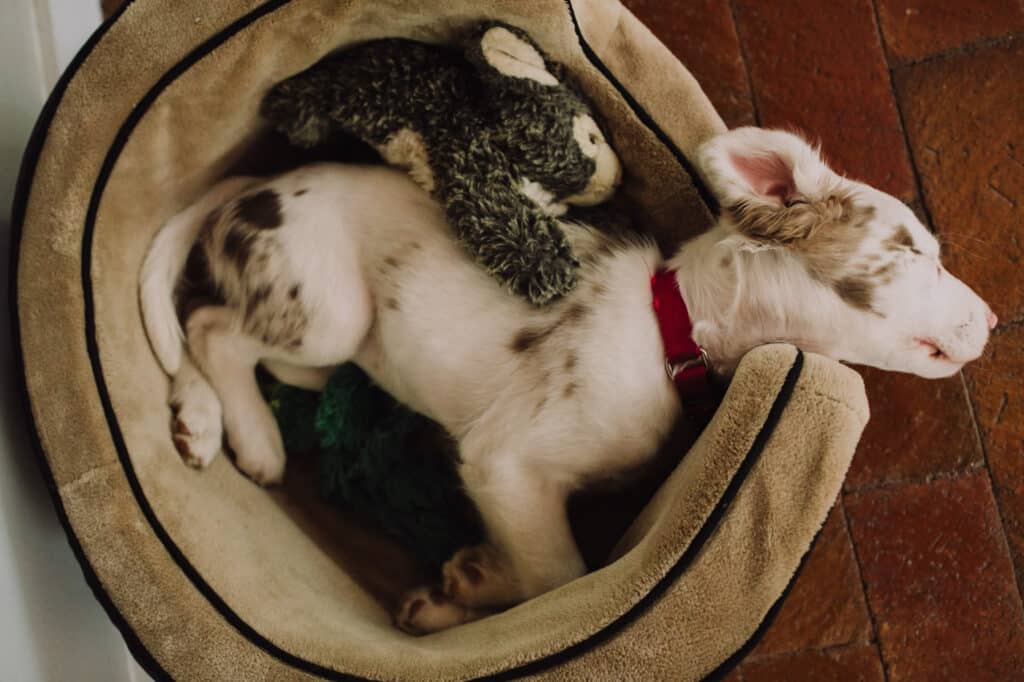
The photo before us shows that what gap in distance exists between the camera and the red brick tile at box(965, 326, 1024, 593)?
2.19 metres

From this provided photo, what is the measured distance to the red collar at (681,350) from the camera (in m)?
1.70

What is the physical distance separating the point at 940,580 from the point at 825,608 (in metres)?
0.29

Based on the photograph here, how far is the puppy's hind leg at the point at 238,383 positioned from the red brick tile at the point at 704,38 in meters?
1.39

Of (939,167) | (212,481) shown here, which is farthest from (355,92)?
(939,167)

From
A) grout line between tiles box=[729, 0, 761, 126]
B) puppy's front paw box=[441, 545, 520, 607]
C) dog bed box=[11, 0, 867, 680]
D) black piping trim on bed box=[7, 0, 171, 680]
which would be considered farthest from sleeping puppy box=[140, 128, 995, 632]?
A: grout line between tiles box=[729, 0, 761, 126]

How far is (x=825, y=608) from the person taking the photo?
218cm

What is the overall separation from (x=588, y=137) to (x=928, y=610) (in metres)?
1.46

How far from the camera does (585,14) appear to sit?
185 centimetres

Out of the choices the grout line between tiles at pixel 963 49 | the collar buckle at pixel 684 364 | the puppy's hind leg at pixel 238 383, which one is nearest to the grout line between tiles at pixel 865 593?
the collar buckle at pixel 684 364

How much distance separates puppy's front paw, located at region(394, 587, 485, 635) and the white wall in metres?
0.62

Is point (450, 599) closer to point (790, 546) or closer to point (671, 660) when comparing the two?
point (671, 660)

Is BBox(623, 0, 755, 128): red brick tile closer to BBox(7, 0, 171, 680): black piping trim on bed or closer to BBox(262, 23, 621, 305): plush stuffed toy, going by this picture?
BBox(262, 23, 621, 305): plush stuffed toy

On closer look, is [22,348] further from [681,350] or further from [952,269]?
[952,269]

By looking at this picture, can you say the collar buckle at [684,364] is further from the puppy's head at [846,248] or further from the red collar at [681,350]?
the puppy's head at [846,248]
